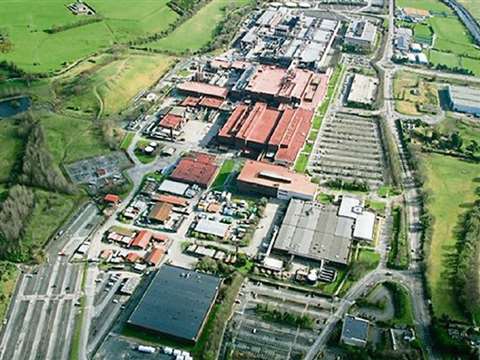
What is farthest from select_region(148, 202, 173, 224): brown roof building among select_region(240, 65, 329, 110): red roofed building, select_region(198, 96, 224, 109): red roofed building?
select_region(240, 65, 329, 110): red roofed building

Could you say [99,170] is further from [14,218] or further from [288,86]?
[288,86]

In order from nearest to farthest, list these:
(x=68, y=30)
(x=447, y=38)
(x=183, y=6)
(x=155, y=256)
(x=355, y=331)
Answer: (x=355, y=331)
(x=155, y=256)
(x=68, y=30)
(x=447, y=38)
(x=183, y=6)

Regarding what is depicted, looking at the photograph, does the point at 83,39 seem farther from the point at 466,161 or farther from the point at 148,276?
the point at 466,161

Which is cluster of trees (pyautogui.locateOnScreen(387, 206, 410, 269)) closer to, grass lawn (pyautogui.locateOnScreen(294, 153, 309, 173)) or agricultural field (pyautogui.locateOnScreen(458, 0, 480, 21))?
grass lawn (pyautogui.locateOnScreen(294, 153, 309, 173))

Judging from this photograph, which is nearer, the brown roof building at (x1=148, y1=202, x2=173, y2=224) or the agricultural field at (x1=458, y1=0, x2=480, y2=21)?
the brown roof building at (x1=148, y1=202, x2=173, y2=224)

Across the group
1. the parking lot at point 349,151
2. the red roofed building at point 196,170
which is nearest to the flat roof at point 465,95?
the parking lot at point 349,151

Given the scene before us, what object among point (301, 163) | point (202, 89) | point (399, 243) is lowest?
point (301, 163)

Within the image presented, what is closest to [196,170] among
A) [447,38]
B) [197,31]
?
[197,31]
